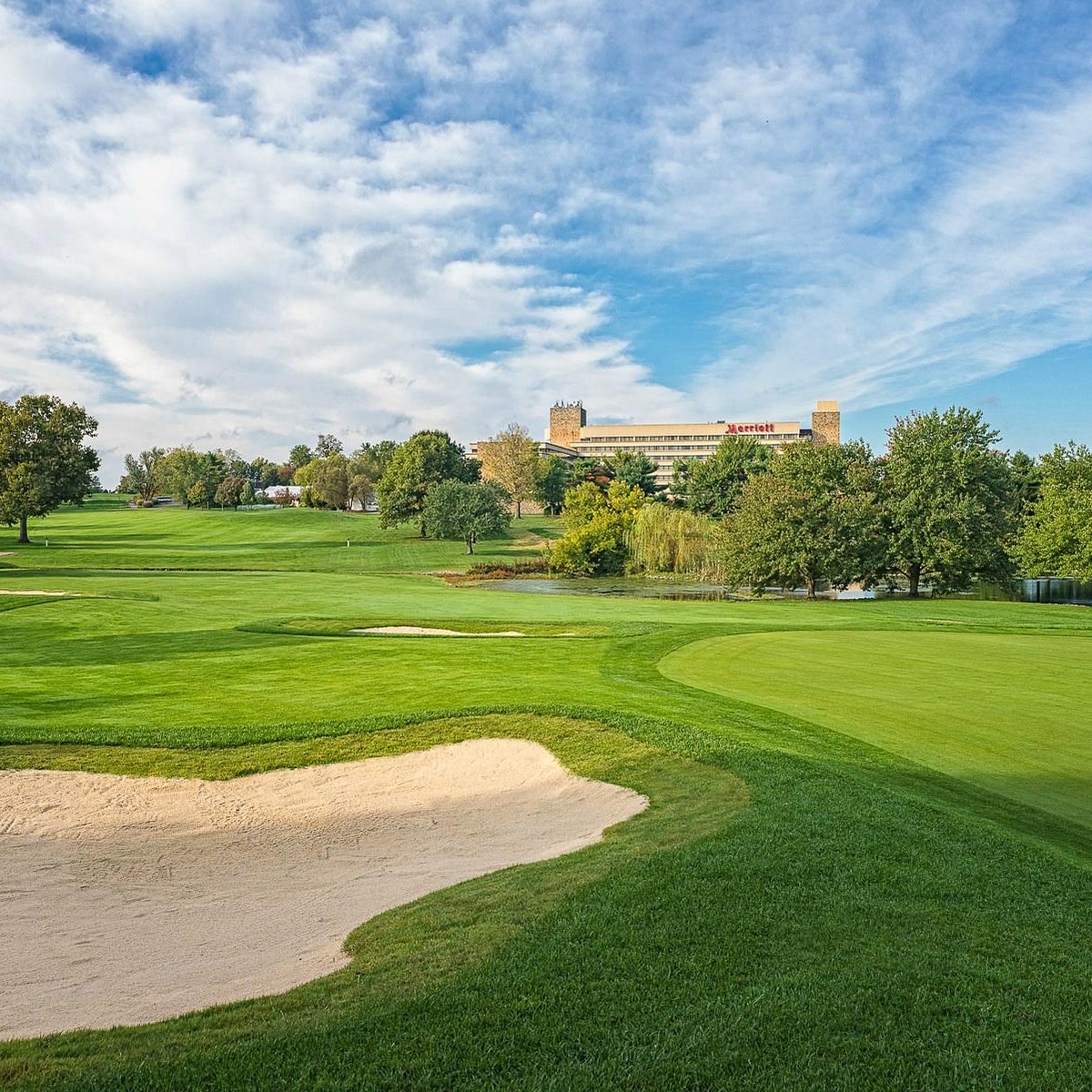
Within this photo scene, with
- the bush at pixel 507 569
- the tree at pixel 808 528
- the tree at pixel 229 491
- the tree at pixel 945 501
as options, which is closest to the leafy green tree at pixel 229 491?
the tree at pixel 229 491

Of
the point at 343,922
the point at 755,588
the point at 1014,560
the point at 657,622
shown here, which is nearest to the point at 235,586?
the point at 657,622

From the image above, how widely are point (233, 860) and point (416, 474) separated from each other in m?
Result: 79.8

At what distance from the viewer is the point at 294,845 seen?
27.9 ft

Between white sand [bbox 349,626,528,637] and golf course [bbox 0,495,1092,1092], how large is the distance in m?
1.81

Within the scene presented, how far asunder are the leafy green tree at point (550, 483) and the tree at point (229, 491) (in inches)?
1875

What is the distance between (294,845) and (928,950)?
5886 mm

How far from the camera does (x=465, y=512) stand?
2867 inches

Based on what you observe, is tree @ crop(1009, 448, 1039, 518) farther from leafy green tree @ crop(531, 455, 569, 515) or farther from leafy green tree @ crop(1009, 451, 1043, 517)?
leafy green tree @ crop(531, 455, 569, 515)

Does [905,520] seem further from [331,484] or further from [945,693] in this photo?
[331,484]

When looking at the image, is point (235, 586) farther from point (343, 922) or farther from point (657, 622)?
point (343, 922)

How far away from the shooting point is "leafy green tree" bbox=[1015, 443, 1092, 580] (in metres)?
46.6

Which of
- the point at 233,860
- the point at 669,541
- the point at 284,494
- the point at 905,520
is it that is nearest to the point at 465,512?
the point at 669,541

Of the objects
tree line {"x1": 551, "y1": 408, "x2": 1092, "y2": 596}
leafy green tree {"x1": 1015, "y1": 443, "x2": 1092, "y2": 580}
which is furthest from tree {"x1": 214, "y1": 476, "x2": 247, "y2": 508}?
leafy green tree {"x1": 1015, "y1": 443, "x2": 1092, "y2": 580}

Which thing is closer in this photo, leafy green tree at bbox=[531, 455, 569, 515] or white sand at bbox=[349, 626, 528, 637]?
white sand at bbox=[349, 626, 528, 637]
